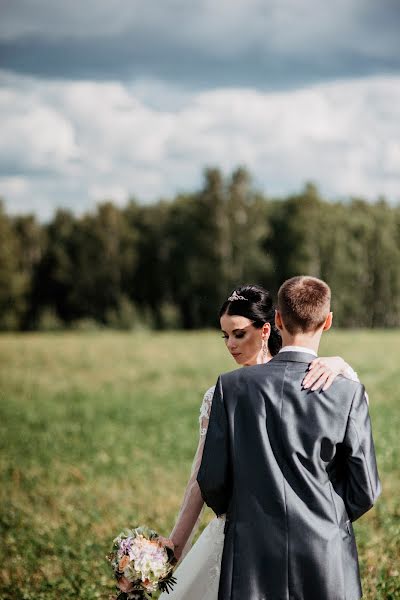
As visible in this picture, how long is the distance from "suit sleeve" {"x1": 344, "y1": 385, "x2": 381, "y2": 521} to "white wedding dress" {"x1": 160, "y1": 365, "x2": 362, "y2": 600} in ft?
2.78

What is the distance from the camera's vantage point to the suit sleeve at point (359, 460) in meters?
3.17

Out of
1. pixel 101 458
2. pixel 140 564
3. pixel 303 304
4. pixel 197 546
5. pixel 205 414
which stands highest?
pixel 303 304

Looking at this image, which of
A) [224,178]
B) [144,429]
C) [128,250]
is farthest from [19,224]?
[144,429]

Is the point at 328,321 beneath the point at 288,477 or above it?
above

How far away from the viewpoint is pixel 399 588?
17.5ft

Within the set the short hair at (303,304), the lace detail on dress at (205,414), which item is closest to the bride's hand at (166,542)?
the lace detail on dress at (205,414)

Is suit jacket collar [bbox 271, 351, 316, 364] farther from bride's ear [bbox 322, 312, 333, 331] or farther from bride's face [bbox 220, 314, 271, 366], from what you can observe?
bride's face [bbox 220, 314, 271, 366]

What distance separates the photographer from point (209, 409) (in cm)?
390

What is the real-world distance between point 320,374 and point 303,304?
329 mm

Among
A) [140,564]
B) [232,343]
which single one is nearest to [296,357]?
[232,343]

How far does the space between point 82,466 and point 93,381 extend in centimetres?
1165

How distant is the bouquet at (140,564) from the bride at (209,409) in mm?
121

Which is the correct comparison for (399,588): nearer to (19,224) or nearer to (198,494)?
(198,494)

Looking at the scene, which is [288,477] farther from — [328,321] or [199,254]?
[199,254]
